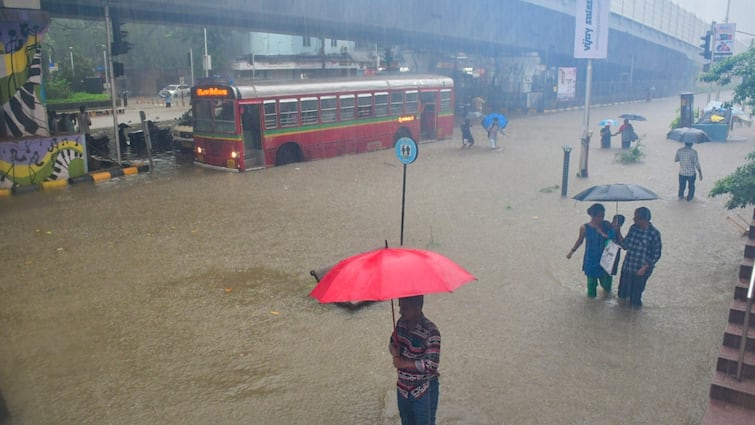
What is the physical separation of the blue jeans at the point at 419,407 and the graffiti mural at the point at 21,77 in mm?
16507

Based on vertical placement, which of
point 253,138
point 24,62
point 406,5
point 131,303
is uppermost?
point 406,5

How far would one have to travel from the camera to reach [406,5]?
31125mm

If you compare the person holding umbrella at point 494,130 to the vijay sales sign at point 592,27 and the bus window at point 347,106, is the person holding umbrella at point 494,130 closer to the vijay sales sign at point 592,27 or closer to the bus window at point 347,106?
the bus window at point 347,106

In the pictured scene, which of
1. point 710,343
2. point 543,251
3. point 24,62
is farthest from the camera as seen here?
point 24,62

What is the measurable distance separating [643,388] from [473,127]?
28.2 metres

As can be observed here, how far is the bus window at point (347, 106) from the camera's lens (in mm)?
21438

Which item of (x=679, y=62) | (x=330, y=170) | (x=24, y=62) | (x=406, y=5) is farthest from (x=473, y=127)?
(x=679, y=62)

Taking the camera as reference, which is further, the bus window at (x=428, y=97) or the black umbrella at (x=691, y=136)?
the bus window at (x=428, y=97)

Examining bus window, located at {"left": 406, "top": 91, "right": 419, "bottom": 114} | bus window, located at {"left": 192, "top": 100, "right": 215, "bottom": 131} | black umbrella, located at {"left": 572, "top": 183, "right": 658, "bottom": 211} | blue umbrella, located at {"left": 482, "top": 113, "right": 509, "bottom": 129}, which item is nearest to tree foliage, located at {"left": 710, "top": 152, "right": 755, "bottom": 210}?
black umbrella, located at {"left": 572, "top": 183, "right": 658, "bottom": 211}

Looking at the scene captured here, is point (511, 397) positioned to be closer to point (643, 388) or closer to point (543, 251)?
point (643, 388)

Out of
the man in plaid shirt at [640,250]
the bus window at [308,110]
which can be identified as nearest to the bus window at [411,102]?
the bus window at [308,110]

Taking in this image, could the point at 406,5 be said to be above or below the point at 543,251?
above

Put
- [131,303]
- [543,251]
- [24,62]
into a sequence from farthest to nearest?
[24,62] → [543,251] → [131,303]

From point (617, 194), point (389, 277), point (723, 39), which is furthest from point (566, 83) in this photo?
point (389, 277)
